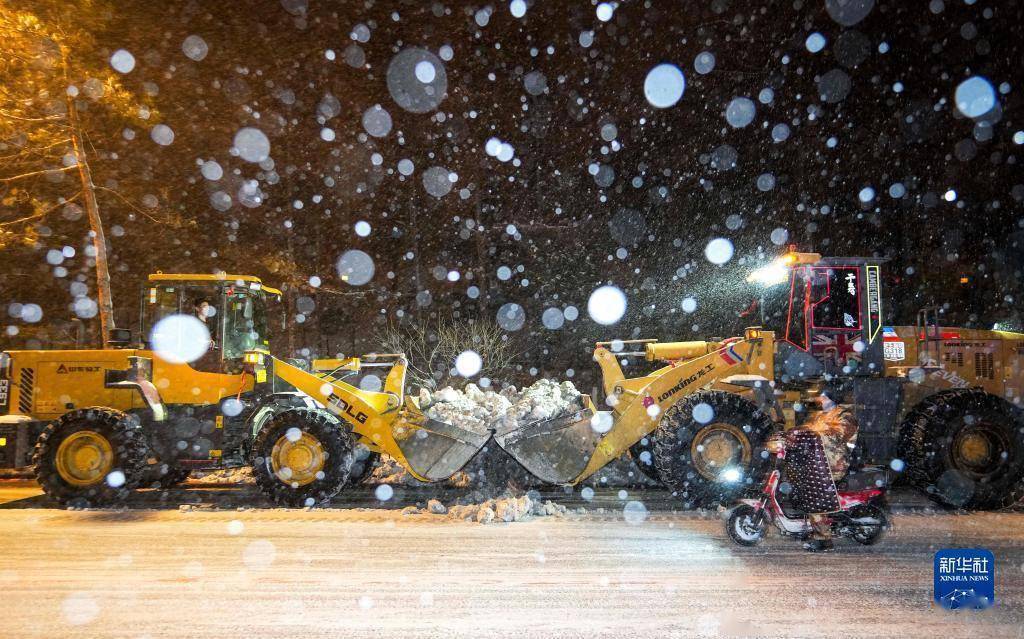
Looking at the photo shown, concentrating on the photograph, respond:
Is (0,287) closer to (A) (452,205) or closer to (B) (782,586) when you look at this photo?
(A) (452,205)

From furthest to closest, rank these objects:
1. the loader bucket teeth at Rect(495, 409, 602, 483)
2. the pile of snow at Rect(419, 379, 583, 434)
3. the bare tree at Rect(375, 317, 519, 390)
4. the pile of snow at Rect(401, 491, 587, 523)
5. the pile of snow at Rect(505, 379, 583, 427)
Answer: the bare tree at Rect(375, 317, 519, 390), the pile of snow at Rect(505, 379, 583, 427), the pile of snow at Rect(419, 379, 583, 434), the loader bucket teeth at Rect(495, 409, 602, 483), the pile of snow at Rect(401, 491, 587, 523)

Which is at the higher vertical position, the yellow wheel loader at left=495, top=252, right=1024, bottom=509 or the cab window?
the cab window

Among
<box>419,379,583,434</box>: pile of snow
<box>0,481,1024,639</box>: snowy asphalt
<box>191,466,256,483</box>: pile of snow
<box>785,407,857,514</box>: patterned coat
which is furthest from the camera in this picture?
<box>191,466,256,483</box>: pile of snow

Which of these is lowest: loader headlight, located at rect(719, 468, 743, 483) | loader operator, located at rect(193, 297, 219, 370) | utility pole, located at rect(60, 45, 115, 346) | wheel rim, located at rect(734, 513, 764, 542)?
wheel rim, located at rect(734, 513, 764, 542)

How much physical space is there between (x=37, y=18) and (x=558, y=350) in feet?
50.7

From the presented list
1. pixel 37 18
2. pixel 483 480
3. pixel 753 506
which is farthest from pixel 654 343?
pixel 37 18

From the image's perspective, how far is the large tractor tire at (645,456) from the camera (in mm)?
8086

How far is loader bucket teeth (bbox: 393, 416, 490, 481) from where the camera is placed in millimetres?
7469

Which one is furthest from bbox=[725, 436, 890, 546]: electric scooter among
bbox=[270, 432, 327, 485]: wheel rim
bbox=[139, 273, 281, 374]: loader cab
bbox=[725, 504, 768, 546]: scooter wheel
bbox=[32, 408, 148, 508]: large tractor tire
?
bbox=[32, 408, 148, 508]: large tractor tire

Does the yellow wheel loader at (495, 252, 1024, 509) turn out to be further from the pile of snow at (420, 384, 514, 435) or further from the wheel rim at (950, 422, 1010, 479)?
the pile of snow at (420, 384, 514, 435)

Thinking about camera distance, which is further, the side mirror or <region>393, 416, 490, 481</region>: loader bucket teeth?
the side mirror

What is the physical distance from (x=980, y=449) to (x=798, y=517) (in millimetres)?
3436

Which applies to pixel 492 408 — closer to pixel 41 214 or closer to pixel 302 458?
pixel 302 458

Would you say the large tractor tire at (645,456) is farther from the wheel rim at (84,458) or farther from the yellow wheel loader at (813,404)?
the wheel rim at (84,458)
